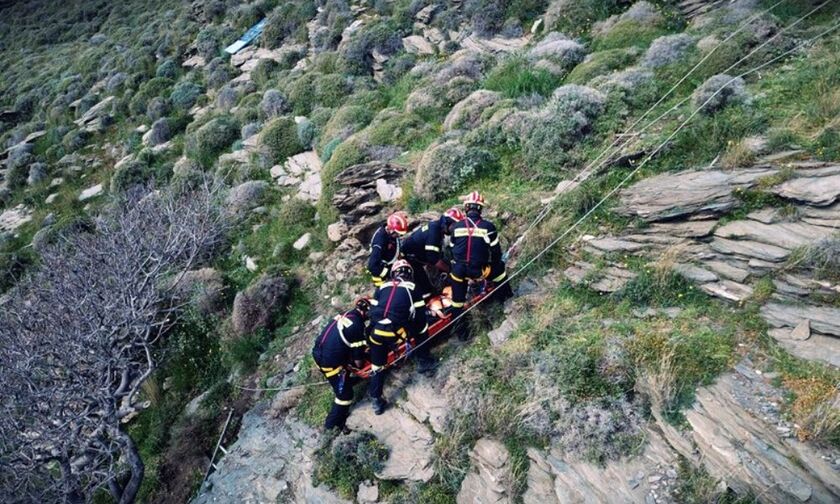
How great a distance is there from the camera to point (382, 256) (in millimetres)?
8188

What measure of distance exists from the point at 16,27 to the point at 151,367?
3944cm

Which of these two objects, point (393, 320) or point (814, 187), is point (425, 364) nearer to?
point (393, 320)

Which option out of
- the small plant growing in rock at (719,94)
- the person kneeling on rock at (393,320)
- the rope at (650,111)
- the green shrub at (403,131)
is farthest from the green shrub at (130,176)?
the small plant growing in rock at (719,94)

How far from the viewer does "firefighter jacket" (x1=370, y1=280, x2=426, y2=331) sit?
23.8 feet

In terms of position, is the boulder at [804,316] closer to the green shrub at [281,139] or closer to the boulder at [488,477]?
the boulder at [488,477]

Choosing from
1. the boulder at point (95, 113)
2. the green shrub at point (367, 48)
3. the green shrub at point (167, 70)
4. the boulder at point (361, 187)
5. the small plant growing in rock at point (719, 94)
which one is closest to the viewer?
the small plant growing in rock at point (719, 94)

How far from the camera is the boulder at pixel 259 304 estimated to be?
1061 centimetres

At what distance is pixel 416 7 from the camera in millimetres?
19328

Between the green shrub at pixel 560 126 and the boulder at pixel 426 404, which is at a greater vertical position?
the green shrub at pixel 560 126

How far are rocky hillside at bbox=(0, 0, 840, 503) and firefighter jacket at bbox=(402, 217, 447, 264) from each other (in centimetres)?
130

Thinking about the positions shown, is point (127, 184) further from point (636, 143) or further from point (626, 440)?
point (626, 440)

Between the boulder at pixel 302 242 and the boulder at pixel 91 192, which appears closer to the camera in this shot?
the boulder at pixel 302 242

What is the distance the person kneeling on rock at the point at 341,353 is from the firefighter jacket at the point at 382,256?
0.57m

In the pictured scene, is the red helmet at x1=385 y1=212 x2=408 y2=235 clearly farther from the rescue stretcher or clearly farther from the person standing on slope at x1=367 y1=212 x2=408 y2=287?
the rescue stretcher
